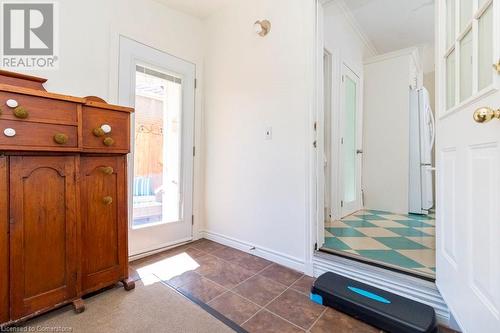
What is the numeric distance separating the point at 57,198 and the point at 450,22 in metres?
2.38

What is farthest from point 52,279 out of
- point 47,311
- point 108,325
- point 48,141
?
point 48,141

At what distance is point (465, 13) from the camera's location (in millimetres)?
1063

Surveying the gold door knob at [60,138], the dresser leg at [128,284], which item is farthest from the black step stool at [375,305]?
the gold door knob at [60,138]

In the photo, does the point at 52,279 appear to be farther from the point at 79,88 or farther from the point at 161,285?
the point at 79,88

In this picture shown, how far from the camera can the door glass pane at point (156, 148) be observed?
225 centimetres

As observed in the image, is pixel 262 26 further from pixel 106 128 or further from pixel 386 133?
pixel 386 133

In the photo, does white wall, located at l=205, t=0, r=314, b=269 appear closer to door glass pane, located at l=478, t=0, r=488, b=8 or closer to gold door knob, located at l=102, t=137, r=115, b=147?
door glass pane, located at l=478, t=0, r=488, b=8

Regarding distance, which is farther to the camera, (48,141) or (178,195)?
(178,195)

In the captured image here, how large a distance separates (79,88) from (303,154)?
1884 millimetres

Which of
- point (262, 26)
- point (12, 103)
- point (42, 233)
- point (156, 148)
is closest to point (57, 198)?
point (42, 233)

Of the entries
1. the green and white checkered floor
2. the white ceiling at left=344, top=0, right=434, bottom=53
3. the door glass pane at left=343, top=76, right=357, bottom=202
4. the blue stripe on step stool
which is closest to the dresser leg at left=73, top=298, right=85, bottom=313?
the blue stripe on step stool

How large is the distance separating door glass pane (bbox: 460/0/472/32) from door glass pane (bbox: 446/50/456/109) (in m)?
0.14

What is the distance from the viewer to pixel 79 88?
1883 mm

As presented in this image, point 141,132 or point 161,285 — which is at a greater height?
point 141,132
